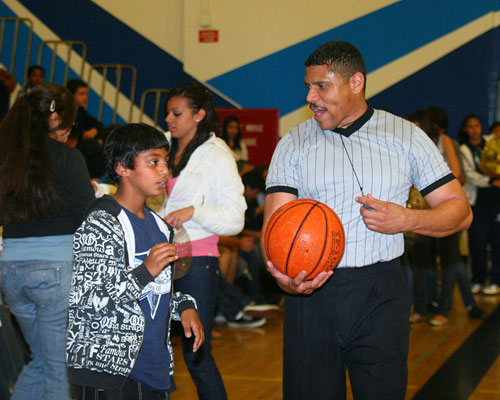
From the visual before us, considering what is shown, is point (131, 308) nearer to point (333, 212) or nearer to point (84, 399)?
point (84, 399)

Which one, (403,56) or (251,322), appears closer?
(251,322)

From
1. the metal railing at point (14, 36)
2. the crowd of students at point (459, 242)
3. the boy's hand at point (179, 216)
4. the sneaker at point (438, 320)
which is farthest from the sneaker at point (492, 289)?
the metal railing at point (14, 36)

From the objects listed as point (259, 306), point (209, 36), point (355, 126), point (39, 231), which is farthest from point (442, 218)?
point (209, 36)

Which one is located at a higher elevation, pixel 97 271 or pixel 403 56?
pixel 403 56

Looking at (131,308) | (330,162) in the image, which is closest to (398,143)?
(330,162)

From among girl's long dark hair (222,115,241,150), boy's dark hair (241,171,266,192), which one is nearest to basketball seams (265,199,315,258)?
boy's dark hair (241,171,266,192)

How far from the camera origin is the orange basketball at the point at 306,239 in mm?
2381

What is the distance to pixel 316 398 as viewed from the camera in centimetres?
254

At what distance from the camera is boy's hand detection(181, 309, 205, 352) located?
2.55m

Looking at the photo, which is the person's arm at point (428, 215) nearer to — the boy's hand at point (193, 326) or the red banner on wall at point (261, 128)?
the boy's hand at point (193, 326)

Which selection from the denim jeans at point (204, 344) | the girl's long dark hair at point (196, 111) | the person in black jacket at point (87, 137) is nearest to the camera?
the denim jeans at point (204, 344)

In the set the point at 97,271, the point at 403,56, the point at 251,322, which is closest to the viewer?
the point at 97,271

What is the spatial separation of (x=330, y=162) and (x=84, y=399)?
129cm

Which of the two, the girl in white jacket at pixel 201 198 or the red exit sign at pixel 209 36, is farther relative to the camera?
the red exit sign at pixel 209 36
